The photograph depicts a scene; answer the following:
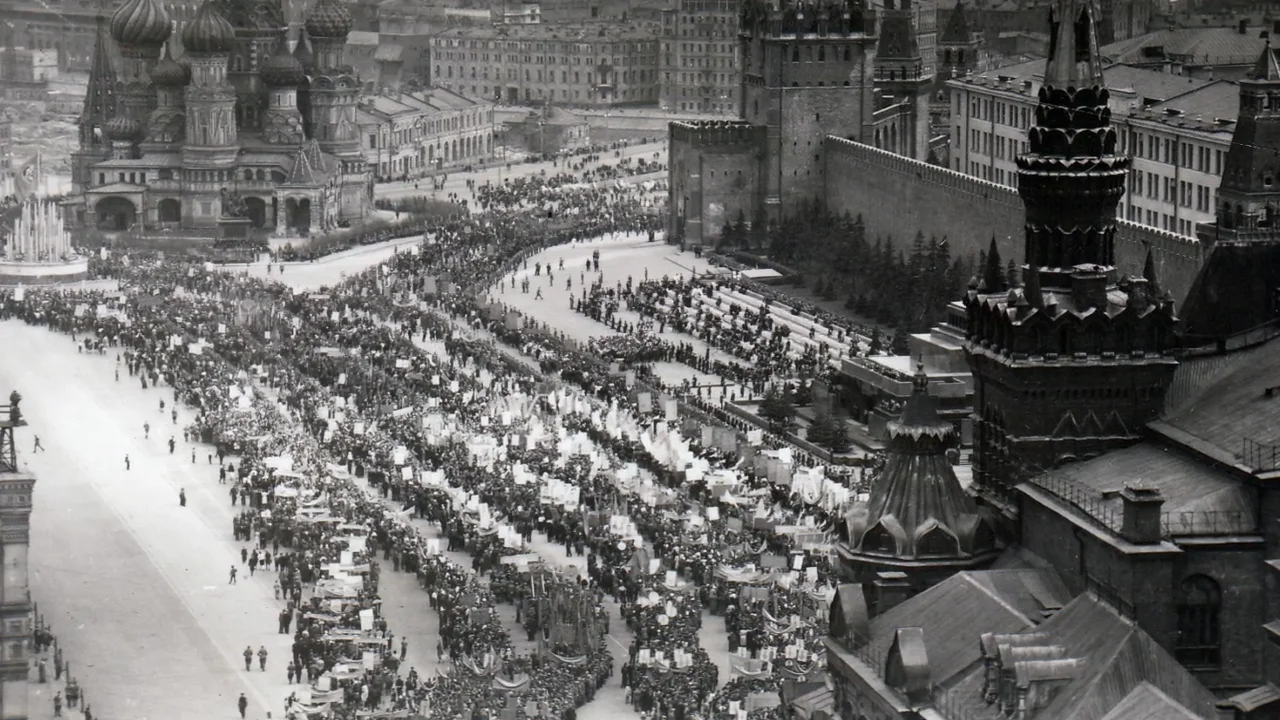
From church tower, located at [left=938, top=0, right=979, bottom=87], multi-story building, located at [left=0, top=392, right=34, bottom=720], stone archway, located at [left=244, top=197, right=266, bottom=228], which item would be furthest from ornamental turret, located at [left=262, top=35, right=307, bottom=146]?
multi-story building, located at [left=0, top=392, right=34, bottom=720]

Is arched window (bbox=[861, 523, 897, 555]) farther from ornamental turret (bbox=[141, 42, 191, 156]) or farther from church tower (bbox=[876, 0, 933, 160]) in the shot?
ornamental turret (bbox=[141, 42, 191, 156])

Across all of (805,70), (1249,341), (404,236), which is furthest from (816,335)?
(1249,341)

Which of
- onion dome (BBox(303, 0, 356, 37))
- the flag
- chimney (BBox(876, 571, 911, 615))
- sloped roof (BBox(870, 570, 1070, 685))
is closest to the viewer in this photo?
sloped roof (BBox(870, 570, 1070, 685))

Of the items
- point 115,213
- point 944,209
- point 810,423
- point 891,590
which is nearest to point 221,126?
point 115,213

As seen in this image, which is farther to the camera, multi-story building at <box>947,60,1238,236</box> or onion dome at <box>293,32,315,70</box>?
onion dome at <box>293,32,315,70</box>

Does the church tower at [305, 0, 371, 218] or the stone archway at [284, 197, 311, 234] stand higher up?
the church tower at [305, 0, 371, 218]

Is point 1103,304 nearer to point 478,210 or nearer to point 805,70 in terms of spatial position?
point 805,70
